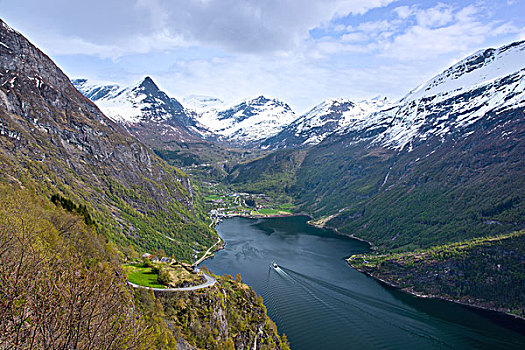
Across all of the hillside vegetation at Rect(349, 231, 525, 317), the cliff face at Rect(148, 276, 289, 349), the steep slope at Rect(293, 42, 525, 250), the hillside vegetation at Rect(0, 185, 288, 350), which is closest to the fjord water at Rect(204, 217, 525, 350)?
the hillside vegetation at Rect(349, 231, 525, 317)

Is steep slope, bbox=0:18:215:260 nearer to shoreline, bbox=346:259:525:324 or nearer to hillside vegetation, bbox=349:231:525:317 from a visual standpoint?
shoreline, bbox=346:259:525:324

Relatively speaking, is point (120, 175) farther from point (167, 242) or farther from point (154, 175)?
point (167, 242)

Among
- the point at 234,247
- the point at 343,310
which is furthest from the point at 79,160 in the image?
the point at 343,310

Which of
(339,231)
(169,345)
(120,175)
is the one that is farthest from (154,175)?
(169,345)

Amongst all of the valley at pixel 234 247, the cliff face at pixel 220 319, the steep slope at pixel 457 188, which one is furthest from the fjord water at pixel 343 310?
the steep slope at pixel 457 188

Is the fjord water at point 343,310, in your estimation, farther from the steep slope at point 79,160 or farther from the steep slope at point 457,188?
the steep slope at point 457,188

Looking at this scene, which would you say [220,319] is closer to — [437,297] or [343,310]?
[343,310]
